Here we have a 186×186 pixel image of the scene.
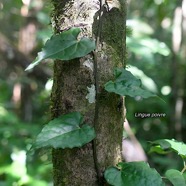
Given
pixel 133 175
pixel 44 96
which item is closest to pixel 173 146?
pixel 133 175

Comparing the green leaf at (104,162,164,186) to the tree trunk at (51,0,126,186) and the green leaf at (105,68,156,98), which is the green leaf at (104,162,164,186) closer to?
the tree trunk at (51,0,126,186)

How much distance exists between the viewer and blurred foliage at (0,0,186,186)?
1.98 m

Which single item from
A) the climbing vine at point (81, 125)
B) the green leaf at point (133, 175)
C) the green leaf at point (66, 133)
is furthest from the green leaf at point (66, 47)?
the green leaf at point (133, 175)

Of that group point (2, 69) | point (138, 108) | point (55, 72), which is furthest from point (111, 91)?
point (2, 69)

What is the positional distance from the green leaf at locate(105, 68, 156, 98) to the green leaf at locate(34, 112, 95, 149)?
0.09m

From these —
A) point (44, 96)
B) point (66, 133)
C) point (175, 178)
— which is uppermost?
point (44, 96)

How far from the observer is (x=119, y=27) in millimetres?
812

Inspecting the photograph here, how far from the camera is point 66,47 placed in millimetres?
753

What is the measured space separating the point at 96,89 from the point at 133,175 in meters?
0.18

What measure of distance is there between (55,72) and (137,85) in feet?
0.62

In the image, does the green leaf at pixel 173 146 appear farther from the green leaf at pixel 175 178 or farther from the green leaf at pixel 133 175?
the green leaf at pixel 133 175

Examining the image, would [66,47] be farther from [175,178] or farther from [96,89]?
[175,178]

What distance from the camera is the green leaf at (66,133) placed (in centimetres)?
69

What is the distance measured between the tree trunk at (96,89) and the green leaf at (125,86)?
25mm
